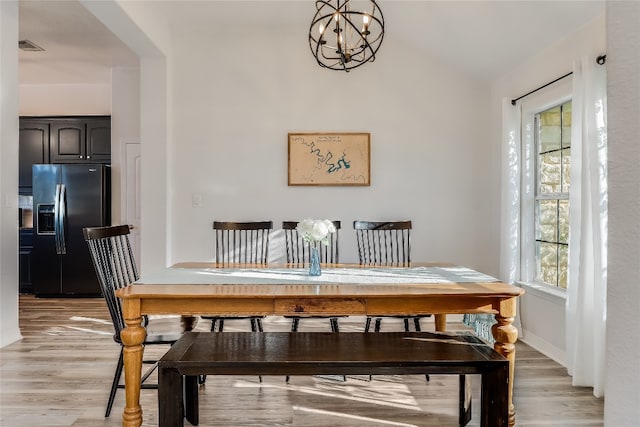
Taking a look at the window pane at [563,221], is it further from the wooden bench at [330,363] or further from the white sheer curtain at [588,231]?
the wooden bench at [330,363]

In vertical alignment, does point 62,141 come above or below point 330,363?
above

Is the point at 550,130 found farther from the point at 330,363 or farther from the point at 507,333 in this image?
the point at 330,363

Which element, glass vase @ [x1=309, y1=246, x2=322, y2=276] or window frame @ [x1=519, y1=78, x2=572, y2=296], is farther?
window frame @ [x1=519, y1=78, x2=572, y2=296]

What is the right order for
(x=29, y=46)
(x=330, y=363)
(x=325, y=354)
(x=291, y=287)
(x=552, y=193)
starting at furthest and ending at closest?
(x=29, y=46) < (x=552, y=193) < (x=291, y=287) < (x=325, y=354) < (x=330, y=363)

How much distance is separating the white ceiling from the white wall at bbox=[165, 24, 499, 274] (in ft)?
0.63

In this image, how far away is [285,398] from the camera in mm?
2611

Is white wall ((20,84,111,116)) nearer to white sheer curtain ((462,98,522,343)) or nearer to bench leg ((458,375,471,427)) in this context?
white sheer curtain ((462,98,522,343))

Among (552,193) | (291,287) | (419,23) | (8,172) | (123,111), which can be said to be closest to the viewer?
(291,287)

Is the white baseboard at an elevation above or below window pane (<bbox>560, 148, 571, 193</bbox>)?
below

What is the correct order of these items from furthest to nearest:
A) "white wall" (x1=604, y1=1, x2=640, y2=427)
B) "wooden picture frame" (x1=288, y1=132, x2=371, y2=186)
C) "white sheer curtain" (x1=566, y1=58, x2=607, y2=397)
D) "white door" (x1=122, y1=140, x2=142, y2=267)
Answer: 1. "white door" (x1=122, y1=140, x2=142, y2=267)
2. "wooden picture frame" (x1=288, y1=132, x2=371, y2=186)
3. "white sheer curtain" (x1=566, y1=58, x2=607, y2=397)
4. "white wall" (x1=604, y1=1, x2=640, y2=427)

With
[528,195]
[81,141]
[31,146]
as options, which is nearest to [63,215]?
[81,141]

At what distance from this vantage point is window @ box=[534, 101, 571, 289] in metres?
3.44

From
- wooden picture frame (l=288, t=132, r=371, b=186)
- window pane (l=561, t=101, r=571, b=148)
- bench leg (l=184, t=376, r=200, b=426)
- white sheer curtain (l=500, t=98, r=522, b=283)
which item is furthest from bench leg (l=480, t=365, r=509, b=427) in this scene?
wooden picture frame (l=288, t=132, r=371, b=186)

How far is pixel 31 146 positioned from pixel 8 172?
2676mm
